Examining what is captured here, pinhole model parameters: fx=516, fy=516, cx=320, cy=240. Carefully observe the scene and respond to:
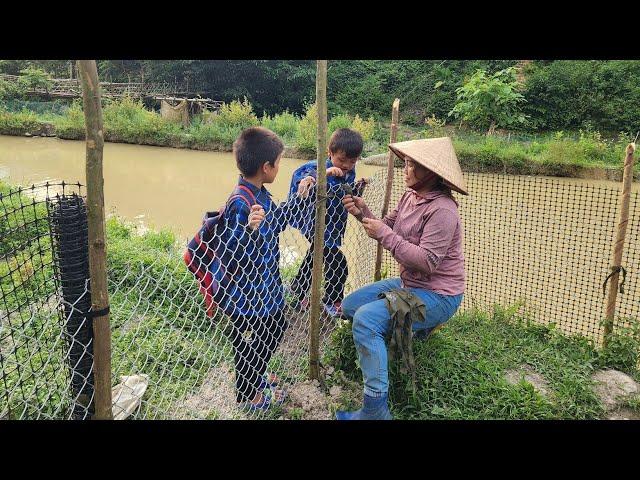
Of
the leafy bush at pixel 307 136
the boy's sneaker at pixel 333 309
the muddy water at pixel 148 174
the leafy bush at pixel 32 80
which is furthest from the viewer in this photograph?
the leafy bush at pixel 32 80

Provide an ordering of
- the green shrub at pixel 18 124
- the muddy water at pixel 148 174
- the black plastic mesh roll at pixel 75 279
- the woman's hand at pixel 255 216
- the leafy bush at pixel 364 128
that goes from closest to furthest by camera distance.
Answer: the black plastic mesh roll at pixel 75 279 < the woman's hand at pixel 255 216 < the muddy water at pixel 148 174 < the leafy bush at pixel 364 128 < the green shrub at pixel 18 124

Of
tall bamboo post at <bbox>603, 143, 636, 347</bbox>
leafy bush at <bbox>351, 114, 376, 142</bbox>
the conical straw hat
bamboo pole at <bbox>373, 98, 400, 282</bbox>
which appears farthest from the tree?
the conical straw hat

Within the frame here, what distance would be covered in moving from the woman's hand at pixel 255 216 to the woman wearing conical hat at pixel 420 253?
0.56 meters

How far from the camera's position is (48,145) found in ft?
49.5

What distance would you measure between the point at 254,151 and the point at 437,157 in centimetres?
87

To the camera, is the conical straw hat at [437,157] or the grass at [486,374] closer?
the conical straw hat at [437,157]

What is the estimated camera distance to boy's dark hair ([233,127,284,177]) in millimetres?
2299

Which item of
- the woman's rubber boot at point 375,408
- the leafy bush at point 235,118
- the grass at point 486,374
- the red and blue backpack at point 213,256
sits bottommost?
the grass at point 486,374

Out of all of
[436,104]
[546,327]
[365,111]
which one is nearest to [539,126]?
[436,104]

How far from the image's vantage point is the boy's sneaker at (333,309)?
331 cm

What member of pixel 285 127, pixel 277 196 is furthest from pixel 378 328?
pixel 285 127

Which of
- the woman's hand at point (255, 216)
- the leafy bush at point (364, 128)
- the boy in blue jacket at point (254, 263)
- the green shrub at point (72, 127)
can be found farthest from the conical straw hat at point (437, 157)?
the green shrub at point (72, 127)

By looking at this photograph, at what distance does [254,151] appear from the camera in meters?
2.30

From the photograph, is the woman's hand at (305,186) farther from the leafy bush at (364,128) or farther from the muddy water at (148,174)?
the leafy bush at (364,128)
